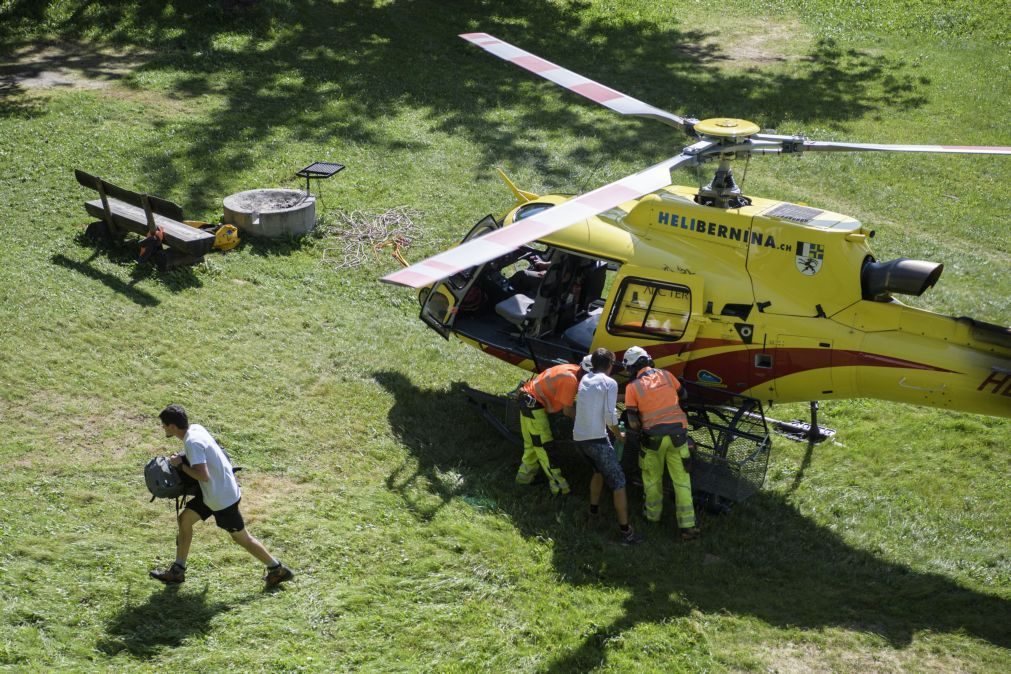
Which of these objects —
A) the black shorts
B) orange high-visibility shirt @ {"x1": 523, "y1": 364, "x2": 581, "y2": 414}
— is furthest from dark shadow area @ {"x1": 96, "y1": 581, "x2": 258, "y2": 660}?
orange high-visibility shirt @ {"x1": 523, "y1": 364, "x2": 581, "y2": 414}

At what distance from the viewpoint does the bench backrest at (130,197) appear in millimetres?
12461

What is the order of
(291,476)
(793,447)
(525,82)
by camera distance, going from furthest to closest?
1. (525,82)
2. (793,447)
3. (291,476)

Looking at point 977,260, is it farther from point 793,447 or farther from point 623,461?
point 623,461

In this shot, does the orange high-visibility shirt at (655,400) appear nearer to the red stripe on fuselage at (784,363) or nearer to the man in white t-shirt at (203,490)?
the red stripe on fuselage at (784,363)

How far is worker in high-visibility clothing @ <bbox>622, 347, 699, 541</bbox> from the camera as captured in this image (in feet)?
27.1

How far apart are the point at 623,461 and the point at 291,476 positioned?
3.30 meters

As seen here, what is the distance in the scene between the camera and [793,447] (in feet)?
33.8

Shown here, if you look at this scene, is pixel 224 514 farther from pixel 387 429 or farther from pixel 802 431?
pixel 802 431

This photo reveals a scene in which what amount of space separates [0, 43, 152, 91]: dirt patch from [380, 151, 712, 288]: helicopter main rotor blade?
14064mm

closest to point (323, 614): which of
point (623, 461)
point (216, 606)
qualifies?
point (216, 606)

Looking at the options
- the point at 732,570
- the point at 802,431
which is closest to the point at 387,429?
the point at 732,570

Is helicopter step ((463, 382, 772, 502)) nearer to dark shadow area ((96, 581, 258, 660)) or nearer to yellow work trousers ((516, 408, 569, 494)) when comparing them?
yellow work trousers ((516, 408, 569, 494))

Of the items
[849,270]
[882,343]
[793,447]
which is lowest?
[793,447]

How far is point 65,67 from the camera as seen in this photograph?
19.2m
